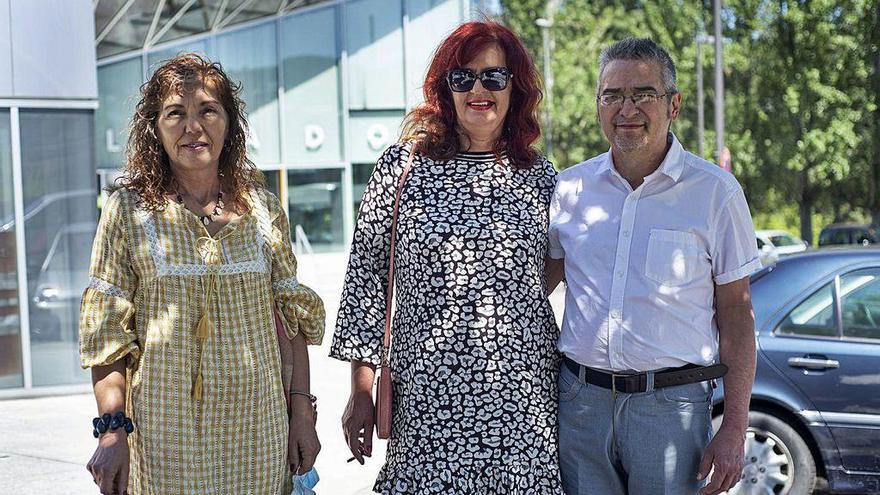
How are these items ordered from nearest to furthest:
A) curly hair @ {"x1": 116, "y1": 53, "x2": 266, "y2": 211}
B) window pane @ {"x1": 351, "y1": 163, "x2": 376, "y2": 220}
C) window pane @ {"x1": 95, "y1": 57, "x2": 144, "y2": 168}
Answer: curly hair @ {"x1": 116, "y1": 53, "x2": 266, "y2": 211} → window pane @ {"x1": 95, "y1": 57, "x2": 144, "y2": 168} → window pane @ {"x1": 351, "y1": 163, "x2": 376, "y2": 220}

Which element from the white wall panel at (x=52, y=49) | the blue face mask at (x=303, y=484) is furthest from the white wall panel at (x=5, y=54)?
the blue face mask at (x=303, y=484)

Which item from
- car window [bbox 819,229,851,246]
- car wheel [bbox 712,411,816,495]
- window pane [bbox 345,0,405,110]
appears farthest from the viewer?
car window [bbox 819,229,851,246]

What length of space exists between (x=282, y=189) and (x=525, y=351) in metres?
20.7

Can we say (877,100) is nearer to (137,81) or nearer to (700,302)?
(137,81)

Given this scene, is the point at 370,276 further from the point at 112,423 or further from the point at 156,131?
the point at 112,423

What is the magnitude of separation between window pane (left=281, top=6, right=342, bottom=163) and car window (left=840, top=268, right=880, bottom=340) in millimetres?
18108

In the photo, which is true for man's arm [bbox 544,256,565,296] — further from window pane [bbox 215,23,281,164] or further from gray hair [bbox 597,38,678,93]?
window pane [bbox 215,23,281,164]

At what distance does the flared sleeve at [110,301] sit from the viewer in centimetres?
281

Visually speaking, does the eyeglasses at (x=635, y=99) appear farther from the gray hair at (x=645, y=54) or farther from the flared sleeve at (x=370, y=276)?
the flared sleeve at (x=370, y=276)

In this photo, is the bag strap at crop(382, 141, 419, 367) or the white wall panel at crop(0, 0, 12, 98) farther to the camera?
the white wall panel at crop(0, 0, 12, 98)

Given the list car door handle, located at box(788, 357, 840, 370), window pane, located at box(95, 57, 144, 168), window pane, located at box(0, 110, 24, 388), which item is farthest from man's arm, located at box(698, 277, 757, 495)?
window pane, located at box(95, 57, 144, 168)

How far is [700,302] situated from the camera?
3.17m

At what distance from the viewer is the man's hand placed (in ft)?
10.1

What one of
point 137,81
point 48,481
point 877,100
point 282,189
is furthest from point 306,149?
point 48,481
